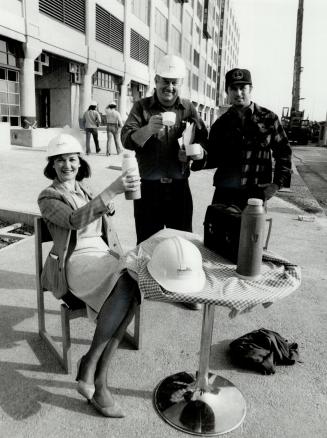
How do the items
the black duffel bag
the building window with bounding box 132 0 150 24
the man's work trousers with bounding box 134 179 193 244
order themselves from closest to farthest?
1. the black duffel bag
2. the man's work trousers with bounding box 134 179 193 244
3. the building window with bounding box 132 0 150 24

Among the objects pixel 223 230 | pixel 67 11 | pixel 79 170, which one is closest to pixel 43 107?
pixel 67 11

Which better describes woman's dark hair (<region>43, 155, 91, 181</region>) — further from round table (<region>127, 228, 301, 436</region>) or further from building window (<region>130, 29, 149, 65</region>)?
building window (<region>130, 29, 149, 65</region>)

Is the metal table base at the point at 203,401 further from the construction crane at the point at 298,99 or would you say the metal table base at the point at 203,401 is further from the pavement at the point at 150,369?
the construction crane at the point at 298,99

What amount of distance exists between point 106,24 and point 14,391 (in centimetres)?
2690

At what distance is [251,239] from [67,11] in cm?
2310

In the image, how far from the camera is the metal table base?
2271 millimetres

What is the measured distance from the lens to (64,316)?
2578mm

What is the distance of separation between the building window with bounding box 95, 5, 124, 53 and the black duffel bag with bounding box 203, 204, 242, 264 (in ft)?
83.3

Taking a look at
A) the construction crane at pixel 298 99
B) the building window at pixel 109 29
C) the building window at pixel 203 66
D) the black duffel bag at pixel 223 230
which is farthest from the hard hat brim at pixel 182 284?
the building window at pixel 203 66

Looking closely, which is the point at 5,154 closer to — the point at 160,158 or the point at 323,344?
the point at 160,158

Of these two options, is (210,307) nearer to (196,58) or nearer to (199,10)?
(196,58)

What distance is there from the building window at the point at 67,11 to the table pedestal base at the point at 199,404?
68.9 feet

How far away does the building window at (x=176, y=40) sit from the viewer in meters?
40.5

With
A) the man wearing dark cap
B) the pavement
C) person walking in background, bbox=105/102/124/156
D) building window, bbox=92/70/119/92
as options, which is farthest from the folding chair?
building window, bbox=92/70/119/92
